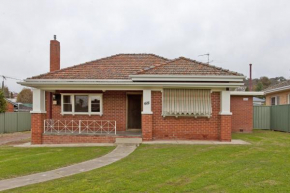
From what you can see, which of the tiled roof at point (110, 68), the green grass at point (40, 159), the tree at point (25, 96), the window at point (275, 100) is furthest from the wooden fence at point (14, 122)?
the tree at point (25, 96)

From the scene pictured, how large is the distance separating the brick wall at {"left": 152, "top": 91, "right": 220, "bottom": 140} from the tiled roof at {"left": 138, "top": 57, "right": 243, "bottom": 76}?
1.06m

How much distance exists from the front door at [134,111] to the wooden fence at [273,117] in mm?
9784

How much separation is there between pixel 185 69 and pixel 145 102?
2532 mm

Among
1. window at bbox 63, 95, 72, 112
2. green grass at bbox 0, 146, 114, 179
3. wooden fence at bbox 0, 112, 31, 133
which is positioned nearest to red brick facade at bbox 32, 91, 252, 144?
window at bbox 63, 95, 72, 112

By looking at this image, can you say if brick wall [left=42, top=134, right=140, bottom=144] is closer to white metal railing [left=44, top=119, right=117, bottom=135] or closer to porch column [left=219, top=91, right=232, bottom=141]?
white metal railing [left=44, top=119, right=117, bottom=135]

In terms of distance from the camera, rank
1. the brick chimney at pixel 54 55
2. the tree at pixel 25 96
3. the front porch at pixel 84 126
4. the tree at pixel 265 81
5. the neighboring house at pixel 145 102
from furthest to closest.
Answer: the tree at pixel 265 81 → the tree at pixel 25 96 → the brick chimney at pixel 54 55 → the front porch at pixel 84 126 → the neighboring house at pixel 145 102

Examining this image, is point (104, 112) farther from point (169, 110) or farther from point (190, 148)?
point (190, 148)

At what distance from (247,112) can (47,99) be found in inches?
501

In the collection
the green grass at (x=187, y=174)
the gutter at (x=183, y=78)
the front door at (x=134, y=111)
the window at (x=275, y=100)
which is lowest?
the green grass at (x=187, y=174)

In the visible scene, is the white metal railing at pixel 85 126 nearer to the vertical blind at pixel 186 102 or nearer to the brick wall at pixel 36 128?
the brick wall at pixel 36 128

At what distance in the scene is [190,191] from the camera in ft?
15.7

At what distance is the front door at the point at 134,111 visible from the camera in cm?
1362

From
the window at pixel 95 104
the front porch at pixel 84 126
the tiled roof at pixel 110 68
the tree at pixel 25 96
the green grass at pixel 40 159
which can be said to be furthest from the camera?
the tree at pixel 25 96

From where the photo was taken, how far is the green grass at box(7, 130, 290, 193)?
16.5 ft
